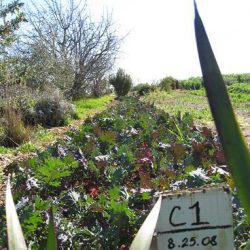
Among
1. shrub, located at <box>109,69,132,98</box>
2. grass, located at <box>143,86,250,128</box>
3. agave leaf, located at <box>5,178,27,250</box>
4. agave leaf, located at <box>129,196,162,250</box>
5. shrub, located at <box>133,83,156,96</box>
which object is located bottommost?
grass, located at <box>143,86,250,128</box>

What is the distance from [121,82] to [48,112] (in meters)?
20.3

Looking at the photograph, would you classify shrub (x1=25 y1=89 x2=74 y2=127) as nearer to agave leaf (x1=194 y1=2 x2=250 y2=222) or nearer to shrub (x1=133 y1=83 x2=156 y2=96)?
agave leaf (x1=194 y1=2 x2=250 y2=222)

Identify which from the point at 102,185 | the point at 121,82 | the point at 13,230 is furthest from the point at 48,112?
the point at 121,82

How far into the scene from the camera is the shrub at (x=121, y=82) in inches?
1313

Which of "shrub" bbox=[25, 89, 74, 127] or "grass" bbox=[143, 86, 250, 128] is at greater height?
"shrub" bbox=[25, 89, 74, 127]

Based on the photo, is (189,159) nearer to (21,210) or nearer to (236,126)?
(21,210)

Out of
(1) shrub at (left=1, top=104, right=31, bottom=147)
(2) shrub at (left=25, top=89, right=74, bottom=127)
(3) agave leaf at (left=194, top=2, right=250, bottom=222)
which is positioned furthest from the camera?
(2) shrub at (left=25, top=89, right=74, bottom=127)

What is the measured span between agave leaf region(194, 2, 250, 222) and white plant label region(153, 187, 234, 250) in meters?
1.04

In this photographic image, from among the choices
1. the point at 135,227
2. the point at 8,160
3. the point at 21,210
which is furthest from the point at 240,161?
the point at 8,160

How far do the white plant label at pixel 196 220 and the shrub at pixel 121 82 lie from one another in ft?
104

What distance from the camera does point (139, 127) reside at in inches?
289

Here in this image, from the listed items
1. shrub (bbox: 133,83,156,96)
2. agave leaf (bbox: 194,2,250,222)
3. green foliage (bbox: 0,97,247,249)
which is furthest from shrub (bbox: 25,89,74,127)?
shrub (bbox: 133,83,156,96)

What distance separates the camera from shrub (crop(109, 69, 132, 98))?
3334cm

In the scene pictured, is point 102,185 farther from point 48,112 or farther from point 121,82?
point 121,82
